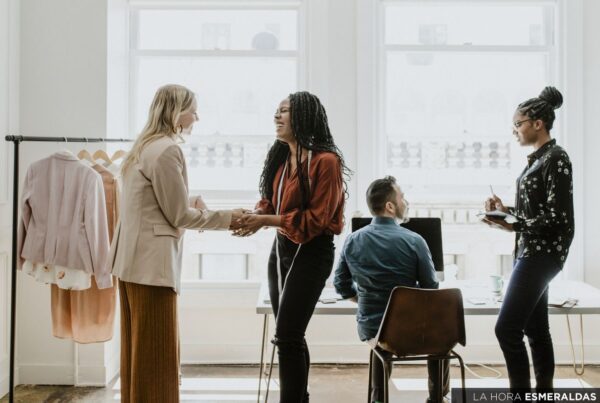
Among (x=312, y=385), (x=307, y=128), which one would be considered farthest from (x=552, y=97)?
(x=312, y=385)

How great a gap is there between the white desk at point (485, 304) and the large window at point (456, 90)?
2.86ft

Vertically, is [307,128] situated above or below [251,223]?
above

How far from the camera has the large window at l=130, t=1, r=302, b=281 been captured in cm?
400

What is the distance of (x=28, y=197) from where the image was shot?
119 inches

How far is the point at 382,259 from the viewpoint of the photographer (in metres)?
2.46

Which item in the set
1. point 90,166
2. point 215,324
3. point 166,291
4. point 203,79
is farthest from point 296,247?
point 203,79

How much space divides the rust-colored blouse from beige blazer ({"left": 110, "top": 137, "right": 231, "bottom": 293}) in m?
0.42

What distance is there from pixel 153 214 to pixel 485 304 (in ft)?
5.73

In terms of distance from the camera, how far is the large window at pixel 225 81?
158 inches

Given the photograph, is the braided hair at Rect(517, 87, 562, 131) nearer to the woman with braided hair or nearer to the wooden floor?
the woman with braided hair

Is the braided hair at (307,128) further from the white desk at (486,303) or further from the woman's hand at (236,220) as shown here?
the white desk at (486,303)

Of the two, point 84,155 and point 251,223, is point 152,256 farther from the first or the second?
point 84,155

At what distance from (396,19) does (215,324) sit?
2.51m

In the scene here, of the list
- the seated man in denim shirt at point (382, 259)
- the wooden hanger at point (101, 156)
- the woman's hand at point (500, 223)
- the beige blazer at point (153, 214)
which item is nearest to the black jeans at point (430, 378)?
the seated man in denim shirt at point (382, 259)
